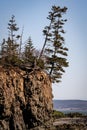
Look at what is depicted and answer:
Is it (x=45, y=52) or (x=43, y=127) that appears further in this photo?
(x=45, y=52)

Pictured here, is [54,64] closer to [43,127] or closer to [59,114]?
[59,114]

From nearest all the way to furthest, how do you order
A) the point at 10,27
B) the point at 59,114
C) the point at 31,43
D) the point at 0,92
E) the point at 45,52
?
1. the point at 0,92
2. the point at 45,52
3. the point at 59,114
4. the point at 10,27
5. the point at 31,43

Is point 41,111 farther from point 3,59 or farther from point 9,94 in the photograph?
point 3,59

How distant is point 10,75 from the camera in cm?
5275

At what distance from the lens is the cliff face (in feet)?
167

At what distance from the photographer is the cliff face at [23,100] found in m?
50.8

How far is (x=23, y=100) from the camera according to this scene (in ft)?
173

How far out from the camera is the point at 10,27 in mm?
82250

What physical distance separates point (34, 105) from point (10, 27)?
1273 inches

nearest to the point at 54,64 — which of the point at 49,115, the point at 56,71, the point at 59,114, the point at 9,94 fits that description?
the point at 56,71

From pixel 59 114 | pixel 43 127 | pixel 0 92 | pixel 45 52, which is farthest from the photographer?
pixel 59 114

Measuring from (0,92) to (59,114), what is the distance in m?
25.3

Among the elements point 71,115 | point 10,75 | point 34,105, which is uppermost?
point 10,75

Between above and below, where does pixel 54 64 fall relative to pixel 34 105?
above
